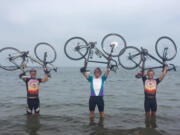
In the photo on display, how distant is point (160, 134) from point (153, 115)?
1321 mm

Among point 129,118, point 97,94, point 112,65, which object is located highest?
point 112,65

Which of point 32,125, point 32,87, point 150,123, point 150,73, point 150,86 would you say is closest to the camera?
point 150,73

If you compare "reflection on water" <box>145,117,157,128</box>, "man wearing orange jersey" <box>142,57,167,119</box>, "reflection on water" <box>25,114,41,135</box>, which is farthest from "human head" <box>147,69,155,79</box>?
"reflection on water" <box>25,114,41,135</box>

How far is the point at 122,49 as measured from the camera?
35.4ft

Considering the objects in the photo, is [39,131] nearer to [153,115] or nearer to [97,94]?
[97,94]

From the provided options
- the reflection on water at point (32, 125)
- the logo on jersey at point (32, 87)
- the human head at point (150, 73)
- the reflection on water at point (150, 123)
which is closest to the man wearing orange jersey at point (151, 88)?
the human head at point (150, 73)

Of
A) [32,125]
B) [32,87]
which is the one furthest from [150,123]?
[32,87]

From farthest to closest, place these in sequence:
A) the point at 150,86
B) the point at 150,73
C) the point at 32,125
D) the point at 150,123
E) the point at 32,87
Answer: the point at 150,123
the point at 32,125
the point at 32,87
the point at 150,86
the point at 150,73

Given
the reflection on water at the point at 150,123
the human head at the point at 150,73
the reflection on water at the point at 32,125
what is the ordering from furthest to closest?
the reflection on water at the point at 150,123, the human head at the point at 150,73, the reflection on water at the point at 32,125

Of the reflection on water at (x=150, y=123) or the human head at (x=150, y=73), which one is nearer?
the human head at (x=150, y=73)

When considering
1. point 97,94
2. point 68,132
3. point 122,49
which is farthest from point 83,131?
point 122,49

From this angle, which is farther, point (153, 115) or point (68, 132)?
point (153, 115)

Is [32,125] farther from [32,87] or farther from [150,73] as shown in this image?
[150,73]

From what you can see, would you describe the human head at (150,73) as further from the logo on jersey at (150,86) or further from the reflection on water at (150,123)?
the reflection on water at (150,123)
